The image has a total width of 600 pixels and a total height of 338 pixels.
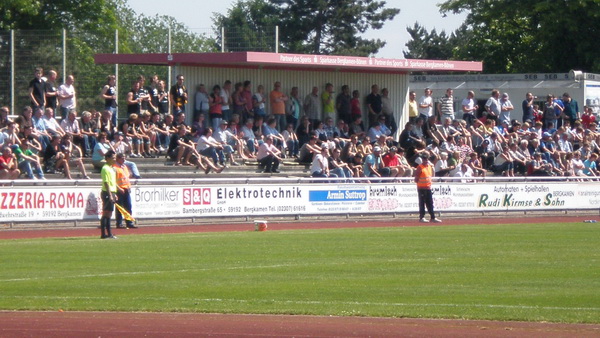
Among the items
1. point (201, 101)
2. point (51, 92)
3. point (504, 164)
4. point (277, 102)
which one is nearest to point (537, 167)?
point (504, 164)

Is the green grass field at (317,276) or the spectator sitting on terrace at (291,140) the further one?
the spectator sitting on terrace at (291,140)

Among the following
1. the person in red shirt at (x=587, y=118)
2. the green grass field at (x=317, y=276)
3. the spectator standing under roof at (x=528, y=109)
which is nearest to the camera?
the green grass field at (x=317, y=276)

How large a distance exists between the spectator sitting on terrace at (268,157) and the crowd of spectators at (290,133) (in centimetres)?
4

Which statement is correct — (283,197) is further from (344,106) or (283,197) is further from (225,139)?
(344,106)

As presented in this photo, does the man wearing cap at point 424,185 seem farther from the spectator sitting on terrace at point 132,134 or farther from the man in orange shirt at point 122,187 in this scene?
the spectator sitting on terrace at point 132,134

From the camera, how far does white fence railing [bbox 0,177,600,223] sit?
26.0 m

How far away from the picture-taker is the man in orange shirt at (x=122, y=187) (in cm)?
2586

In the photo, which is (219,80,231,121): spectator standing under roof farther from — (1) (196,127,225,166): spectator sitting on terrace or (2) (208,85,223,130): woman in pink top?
(1) (196,127,225,166): spectator sitting on terrace

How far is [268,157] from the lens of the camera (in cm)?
3250

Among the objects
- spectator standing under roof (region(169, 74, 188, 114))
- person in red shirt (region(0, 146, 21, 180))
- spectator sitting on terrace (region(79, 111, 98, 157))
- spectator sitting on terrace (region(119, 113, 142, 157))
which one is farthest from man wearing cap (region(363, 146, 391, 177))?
person in red shirt (region(0, 146, 21, 180))

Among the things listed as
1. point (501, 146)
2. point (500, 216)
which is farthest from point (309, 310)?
point (501, 146)

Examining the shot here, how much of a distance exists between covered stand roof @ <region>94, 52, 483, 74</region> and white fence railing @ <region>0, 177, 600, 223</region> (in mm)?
5716

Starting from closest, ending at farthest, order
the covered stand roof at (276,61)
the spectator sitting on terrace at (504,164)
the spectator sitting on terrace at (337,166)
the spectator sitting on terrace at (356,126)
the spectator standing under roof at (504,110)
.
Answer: the spectator sitting on terrace at (337,166) < the covered stand roof at (276,61) < the spectator sitting on terrace at (356,126) < the spectator sitting on terrace at (504,164) < the spectator standing under roof at (504,110)

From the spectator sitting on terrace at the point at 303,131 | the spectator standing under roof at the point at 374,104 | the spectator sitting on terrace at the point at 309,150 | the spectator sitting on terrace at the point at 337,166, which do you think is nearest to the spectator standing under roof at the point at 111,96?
the spectator sitting on terrace at the point at 309,150
